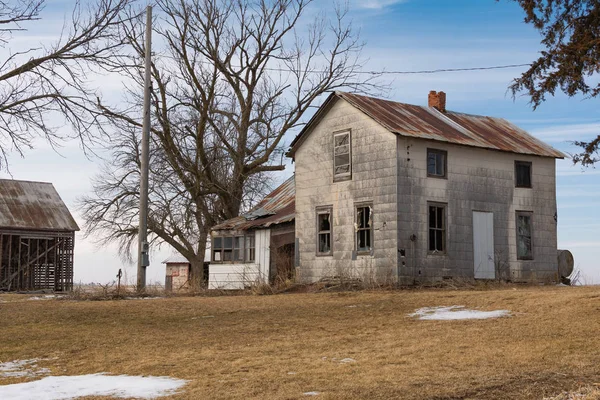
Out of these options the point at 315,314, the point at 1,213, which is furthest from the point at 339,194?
the point at 1,213

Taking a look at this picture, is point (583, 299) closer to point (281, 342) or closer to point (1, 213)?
point (281, 342)

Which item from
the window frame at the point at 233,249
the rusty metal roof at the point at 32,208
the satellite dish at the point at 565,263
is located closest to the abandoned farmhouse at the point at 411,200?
the satellite dish at the point at 565,263

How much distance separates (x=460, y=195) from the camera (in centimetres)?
2636

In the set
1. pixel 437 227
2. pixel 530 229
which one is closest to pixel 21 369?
pixel 437 227

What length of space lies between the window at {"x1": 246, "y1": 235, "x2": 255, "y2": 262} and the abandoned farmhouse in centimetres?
38

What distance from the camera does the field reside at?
369 inches

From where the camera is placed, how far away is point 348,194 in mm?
26500

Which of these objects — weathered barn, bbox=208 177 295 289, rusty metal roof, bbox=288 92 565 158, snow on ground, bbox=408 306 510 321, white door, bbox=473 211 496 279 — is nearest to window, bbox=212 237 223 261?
weathered barn, bbox=208 177 295 289

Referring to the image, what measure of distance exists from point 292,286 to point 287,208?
5.28 meters

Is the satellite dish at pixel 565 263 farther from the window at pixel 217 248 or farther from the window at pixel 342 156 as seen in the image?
the window at pixel 217 248

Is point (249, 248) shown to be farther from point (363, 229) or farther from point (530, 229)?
point (530, 229)

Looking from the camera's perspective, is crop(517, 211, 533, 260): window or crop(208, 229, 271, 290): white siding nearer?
crop(517, 211, 533, 260): window

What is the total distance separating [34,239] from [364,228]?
2248 cm

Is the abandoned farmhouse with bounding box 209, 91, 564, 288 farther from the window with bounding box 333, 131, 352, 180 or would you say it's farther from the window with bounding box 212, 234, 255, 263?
the window with bounding box 212, 234, 255, 263
